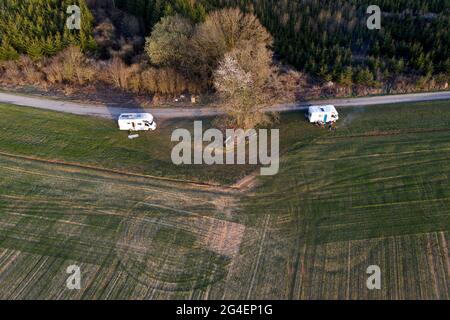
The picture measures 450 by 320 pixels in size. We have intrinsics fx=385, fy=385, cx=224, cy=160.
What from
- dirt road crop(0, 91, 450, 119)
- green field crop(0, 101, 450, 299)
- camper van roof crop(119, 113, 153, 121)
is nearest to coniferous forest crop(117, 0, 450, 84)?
dirt road crop(0, 91, 450, 119)

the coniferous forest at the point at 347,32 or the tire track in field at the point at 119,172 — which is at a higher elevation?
the coniferous forest at the point at 347,32

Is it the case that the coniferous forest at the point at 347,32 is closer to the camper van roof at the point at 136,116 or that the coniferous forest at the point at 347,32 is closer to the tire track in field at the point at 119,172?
the camper van roof at the point at 136,116

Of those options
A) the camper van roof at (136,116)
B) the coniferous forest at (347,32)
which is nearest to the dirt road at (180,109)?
the camper van roof at (136,116)

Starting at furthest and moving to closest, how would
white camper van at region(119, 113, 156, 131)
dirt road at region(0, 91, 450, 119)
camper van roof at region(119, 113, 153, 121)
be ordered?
A: 1. dirt road at region(0, 91, 450, 119)
2. camper van roof at region(119, 113, 153, 121)
3. white camper van at region(119, 113, 156, 131)

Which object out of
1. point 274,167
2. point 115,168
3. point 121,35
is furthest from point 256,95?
point 121,35

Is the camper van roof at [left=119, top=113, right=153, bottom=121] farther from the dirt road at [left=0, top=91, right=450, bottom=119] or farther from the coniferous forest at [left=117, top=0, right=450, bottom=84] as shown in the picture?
the coniferous forest at [left=117, top=0, right=450, bottom=84]

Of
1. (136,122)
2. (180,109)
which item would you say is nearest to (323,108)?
(180,109)

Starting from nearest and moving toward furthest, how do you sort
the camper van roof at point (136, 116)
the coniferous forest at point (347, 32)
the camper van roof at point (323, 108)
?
the camper van roof at point (136, 116) < the camper van roof at point (323, 108) < the coniferous forest at point (347, 32)
